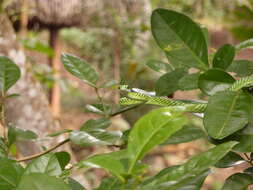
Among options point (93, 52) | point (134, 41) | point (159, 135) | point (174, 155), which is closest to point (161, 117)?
point (159, 135)

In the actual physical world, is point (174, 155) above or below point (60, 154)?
below

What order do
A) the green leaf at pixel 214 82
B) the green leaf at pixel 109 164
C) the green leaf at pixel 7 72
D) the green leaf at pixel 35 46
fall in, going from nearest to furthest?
the green leaf at pixel 109 164
the green leaf at pixel 214 82
the green leaf at pixel 7 72
the green leaf at pixel 35 46

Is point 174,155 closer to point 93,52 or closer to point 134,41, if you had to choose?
point 134,41

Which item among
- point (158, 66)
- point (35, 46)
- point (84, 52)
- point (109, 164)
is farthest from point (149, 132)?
point (84, 52)

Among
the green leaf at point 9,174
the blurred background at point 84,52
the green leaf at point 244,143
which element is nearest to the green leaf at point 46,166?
the green leaf at point 9,174

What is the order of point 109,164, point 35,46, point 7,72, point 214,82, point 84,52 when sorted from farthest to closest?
point 84,52, point 35,46, point 7,72, point 214,82, point 109,164

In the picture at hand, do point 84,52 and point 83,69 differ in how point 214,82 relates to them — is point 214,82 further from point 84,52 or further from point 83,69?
point 84,52

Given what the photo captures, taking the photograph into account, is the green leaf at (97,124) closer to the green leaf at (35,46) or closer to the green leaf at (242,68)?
the green leaf at (242,68)
